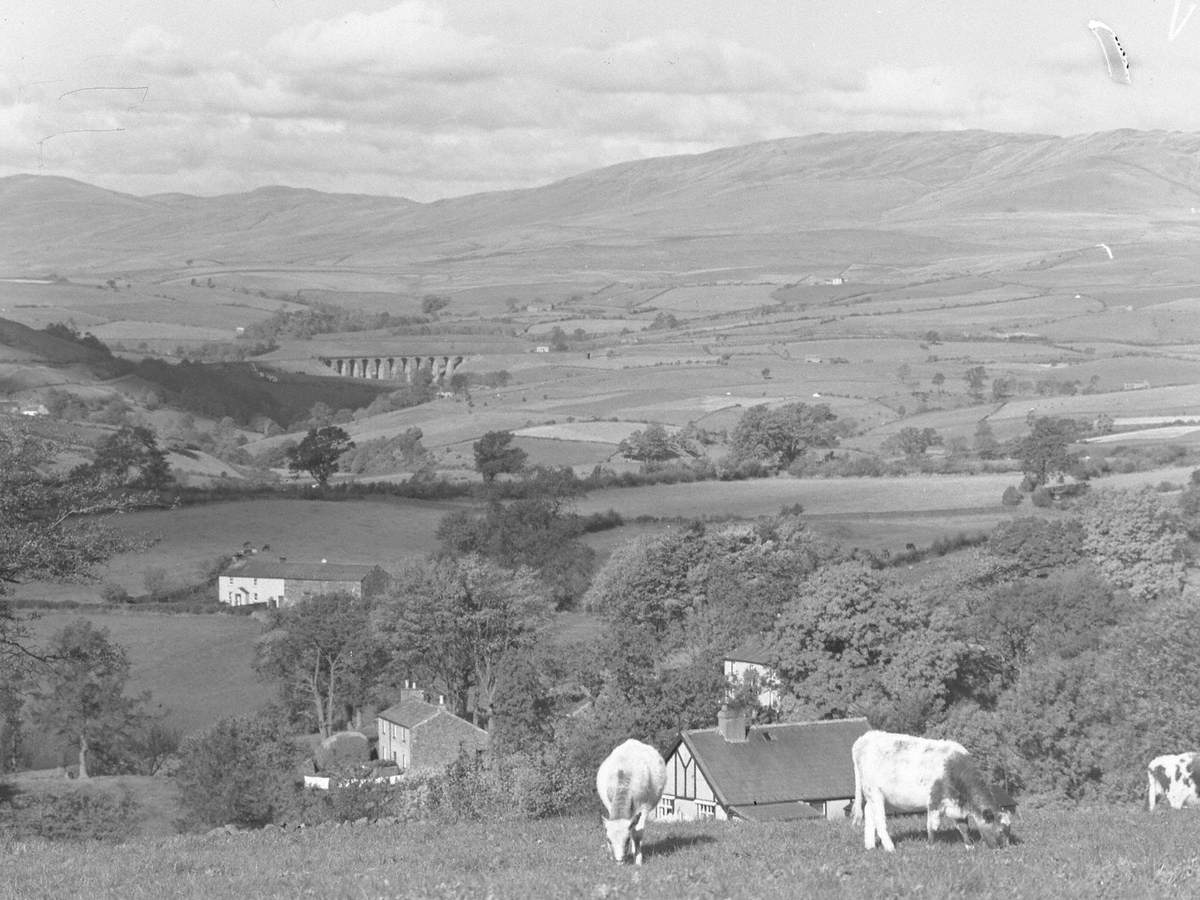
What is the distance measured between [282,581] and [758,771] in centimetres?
5090

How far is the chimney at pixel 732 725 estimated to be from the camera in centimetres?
4238

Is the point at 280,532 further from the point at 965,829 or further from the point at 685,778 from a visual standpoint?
the point at 965,829

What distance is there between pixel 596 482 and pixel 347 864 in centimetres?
9337

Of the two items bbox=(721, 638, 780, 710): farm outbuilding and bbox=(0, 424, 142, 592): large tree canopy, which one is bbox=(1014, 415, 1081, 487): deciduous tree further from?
bbox=(0, 424, 142, 592): large tree canopy

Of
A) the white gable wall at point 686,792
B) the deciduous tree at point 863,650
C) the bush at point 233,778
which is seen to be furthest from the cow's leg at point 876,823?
the bush at point 233,778

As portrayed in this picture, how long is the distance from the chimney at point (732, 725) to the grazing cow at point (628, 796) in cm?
2464

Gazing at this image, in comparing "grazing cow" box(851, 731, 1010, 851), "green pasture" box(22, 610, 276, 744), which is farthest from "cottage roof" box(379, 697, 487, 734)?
"grazing cow" box(851, 731, 1010, 851)

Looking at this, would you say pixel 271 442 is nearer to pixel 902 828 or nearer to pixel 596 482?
pixel 596 482

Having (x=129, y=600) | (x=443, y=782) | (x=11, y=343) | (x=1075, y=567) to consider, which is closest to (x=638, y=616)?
(x=1075, y=567)

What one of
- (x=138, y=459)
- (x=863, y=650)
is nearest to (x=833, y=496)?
(x=138, y=459)

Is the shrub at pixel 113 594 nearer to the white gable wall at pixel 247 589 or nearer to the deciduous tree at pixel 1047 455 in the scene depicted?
the white gable wall at pixel 247 589

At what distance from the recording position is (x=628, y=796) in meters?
17.5

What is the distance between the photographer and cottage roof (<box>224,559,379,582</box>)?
88.9 m

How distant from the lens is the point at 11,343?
19675cm
